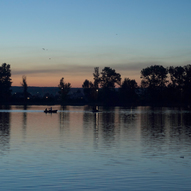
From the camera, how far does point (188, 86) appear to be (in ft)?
591

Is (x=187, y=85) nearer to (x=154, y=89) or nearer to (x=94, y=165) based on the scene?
(x=154, y=89)

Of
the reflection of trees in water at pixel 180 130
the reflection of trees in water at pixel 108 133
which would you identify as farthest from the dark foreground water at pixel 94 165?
the reflection of trees in water at pixel 180 130

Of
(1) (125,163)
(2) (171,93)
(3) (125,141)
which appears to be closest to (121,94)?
(2) (171,93)

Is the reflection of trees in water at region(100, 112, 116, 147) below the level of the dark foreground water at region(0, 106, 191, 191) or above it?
above

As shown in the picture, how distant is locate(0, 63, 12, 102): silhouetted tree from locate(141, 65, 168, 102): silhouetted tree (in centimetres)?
6986

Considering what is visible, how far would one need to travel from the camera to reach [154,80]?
7431 inches

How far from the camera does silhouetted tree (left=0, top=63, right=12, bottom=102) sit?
19150 cm

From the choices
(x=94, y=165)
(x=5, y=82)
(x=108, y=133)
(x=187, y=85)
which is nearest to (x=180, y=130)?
(x=108, y=133)

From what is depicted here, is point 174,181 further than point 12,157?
No

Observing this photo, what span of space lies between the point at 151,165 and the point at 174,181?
4.40 m

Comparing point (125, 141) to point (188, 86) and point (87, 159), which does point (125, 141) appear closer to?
point (87, 159)

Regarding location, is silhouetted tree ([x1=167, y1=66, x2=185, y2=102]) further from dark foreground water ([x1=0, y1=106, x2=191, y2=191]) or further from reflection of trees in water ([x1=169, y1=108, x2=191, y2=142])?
dark foreground water ([x1=0, y1=106, x2=191, y2=191])

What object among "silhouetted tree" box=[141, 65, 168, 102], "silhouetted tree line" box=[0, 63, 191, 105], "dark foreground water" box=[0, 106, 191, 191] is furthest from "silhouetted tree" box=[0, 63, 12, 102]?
"dark foreground water" box=[0, 106, 191, 191]

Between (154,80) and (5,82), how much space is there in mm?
77727
